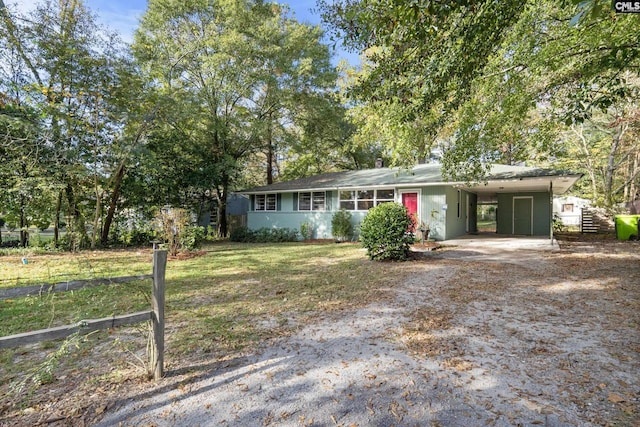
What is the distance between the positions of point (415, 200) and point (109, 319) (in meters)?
12.9

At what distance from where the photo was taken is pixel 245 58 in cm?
1497

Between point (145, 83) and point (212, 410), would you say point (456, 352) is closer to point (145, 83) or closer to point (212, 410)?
point (212, 410)

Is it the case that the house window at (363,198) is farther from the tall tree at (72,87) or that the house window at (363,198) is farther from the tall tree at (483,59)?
the tall tree at (72,87)

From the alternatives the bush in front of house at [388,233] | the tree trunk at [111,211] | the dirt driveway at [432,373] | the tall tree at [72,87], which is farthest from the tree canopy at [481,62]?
the tree trunk at [111,211]

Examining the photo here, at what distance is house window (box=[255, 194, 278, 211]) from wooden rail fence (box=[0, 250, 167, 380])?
14816mm

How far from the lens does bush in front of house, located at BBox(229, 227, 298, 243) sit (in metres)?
15.9

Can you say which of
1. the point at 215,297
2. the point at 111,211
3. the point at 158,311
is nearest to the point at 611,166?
the point at 215,297

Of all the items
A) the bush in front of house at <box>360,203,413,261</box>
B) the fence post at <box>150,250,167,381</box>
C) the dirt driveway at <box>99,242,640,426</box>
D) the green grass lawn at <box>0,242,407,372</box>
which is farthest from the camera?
the bush in front of house at <box>360,203,413,261</box>

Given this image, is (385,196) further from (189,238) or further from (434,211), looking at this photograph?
(189,238)

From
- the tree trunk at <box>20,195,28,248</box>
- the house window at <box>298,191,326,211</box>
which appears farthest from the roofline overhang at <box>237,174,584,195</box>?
the tree trunk at <box>20,195,28,248</box>

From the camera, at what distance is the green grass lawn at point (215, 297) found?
3.69 m

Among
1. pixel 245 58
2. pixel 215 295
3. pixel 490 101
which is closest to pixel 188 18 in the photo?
pixel 245 58

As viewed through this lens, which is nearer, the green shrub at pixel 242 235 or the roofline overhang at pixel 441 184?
the roofline overhang at pixel 441 184

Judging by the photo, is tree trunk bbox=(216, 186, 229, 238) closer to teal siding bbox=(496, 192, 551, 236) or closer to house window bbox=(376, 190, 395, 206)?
house window bbox=(376, 190, 395, 206)
